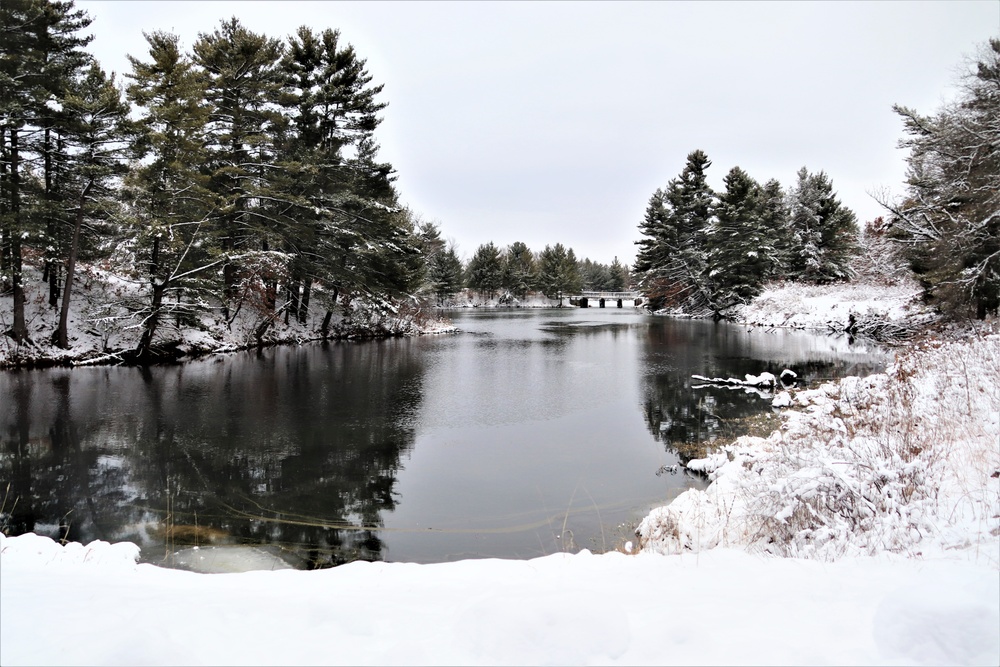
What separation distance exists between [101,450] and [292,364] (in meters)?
10.2

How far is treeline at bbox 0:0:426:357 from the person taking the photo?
17.0 m

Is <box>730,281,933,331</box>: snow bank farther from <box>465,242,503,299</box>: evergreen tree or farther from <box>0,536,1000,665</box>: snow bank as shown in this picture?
<box>465,242,503,299</box>: evergreen tree

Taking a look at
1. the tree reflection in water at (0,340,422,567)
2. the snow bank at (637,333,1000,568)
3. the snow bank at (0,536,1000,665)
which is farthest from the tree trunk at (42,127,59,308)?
the snow bank at (637,333,1000,568)

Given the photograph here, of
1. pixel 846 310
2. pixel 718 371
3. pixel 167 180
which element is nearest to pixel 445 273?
pixel 846 310

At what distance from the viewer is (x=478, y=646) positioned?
2.58 metres

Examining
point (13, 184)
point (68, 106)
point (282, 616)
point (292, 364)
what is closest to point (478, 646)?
point (282, 616)

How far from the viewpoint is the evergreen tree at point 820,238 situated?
143ft

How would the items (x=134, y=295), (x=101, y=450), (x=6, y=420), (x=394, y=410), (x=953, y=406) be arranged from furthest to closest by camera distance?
(x=134, y=295)
(x=394, y=410)
(x=6, y=420)
(x=101, y=450)
(x=953, y=406)

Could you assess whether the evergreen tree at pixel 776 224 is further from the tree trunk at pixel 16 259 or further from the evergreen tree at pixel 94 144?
the tree trunk at pixel 16 259

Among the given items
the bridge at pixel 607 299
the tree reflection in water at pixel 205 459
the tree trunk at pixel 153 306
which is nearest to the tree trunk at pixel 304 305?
the tree trunk at pixel 153 306

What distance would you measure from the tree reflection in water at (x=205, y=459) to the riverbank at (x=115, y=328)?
2.43 meters

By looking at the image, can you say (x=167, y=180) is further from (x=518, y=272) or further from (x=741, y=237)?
(x=518, y=272)

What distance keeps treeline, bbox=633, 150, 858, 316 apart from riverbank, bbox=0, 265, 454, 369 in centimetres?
3464

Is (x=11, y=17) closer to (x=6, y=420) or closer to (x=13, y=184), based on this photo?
(x=13, y=184)
